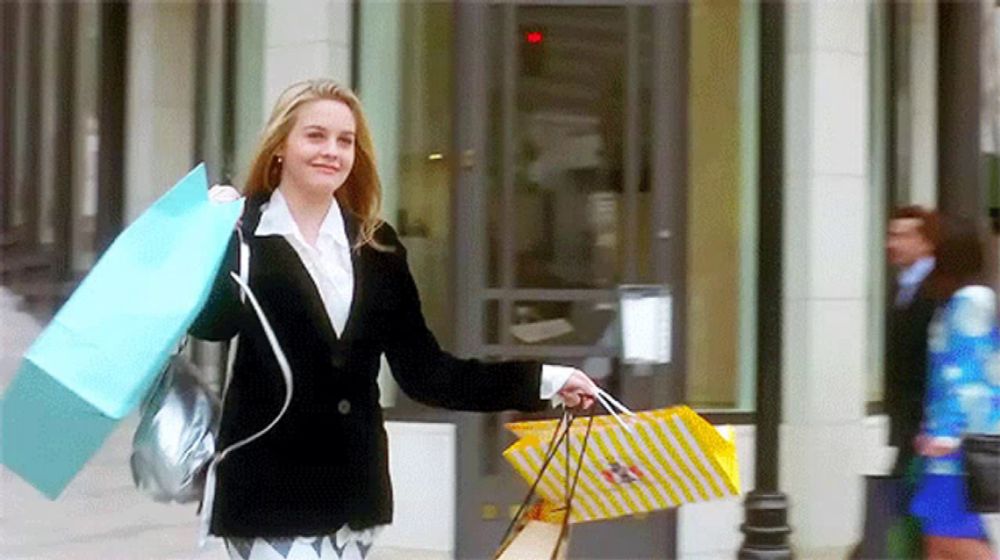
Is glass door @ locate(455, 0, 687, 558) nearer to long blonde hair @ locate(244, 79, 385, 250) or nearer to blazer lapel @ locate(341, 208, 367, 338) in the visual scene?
long blonde hair @ locate(244, 79, 385, 250)

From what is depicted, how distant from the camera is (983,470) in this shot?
16.4 feet

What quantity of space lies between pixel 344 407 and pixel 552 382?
18.5 inches

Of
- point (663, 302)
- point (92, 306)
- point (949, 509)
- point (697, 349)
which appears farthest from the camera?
point (697, 349)

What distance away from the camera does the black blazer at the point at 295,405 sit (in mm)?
2916

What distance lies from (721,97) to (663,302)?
1.32 m

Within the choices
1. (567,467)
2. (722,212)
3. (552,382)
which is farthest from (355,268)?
(722,212)

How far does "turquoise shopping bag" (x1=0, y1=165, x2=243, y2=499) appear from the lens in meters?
2.61

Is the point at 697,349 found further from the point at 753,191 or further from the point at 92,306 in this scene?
the point at 92,306

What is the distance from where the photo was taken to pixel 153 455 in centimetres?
287

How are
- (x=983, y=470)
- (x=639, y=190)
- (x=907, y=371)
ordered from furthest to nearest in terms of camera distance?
1. (x=639, y=190)
2. (x=907, y=371)
3. (x=983, y=470)

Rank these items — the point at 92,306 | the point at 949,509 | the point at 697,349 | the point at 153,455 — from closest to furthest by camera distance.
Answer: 1. the point at 92,306
2. the point at 153,455
3. the point at 949,509
4. the point at 697,349

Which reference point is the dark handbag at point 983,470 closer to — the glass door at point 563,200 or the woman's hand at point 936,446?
the woman's hand at point 936,446

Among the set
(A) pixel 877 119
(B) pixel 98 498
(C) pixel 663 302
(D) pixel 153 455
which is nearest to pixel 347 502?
(D) pixel 153 455

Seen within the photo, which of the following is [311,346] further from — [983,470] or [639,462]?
[983,470]
